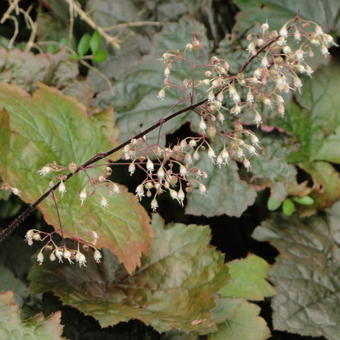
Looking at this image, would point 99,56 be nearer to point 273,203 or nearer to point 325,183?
point 273,203

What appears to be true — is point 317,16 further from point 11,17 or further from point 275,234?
point 11,17

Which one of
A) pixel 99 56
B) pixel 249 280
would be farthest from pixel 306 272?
pixel 99 56

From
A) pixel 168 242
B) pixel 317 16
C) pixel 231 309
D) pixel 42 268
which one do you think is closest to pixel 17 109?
pixel 42 268

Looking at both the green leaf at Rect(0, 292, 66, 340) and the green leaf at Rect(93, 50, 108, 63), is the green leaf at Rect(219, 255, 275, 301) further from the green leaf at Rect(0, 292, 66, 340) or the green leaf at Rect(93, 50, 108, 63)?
the green leaf at Rect(93, 50, 108, 63)

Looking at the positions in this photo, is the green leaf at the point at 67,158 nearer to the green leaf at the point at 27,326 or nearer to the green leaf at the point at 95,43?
the green leaf at the point at 27,326

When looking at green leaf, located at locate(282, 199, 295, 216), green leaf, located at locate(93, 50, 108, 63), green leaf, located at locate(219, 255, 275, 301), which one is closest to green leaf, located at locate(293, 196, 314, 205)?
green leaf, located at locate(282, 199, 295, 216)

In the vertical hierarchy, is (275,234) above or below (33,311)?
above
